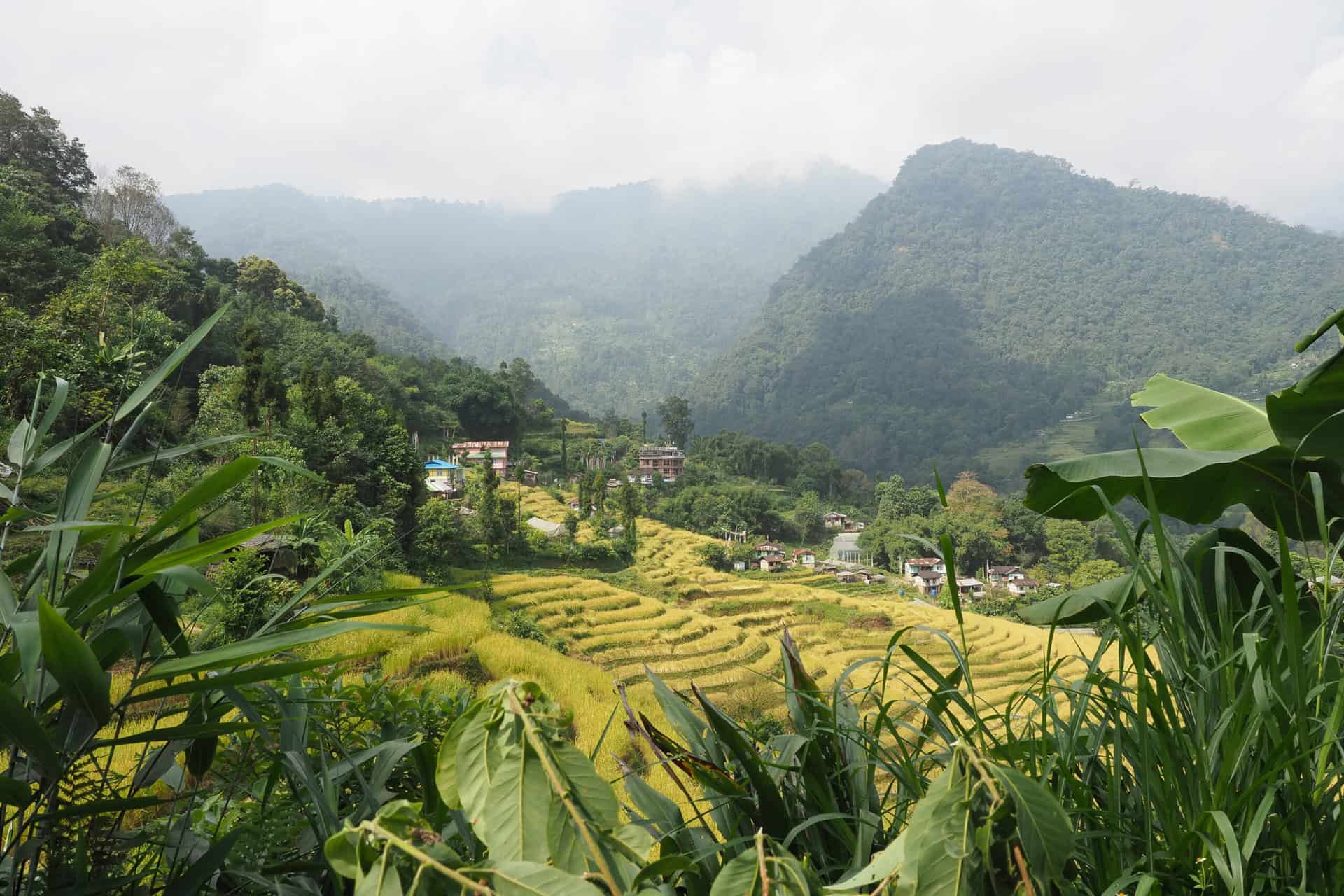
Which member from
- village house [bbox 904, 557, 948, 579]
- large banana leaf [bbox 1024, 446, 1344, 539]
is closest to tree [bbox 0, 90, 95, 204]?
large banana leaf [bbox 1024, 446, 1344, 539]

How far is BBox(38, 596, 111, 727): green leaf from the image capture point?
11.9 inches

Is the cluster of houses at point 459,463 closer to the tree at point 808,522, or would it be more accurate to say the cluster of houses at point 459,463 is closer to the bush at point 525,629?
the bush at point 525,629

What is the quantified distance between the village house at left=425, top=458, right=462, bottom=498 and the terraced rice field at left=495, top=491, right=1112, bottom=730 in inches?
89.3

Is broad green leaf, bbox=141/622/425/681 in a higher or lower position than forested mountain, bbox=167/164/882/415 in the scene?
lower

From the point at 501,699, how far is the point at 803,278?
44265 millimetres

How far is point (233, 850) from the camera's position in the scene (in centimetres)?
56

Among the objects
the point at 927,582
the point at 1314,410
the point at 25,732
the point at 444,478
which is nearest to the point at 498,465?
the point at 444,478

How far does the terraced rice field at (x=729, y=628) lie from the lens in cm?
812

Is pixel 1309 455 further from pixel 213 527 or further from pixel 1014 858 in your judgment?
pixel 213 527

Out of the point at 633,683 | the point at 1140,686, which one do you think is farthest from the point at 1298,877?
the point at 633,683

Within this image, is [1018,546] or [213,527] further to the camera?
[1018,546]

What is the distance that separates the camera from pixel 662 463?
16.5 metres

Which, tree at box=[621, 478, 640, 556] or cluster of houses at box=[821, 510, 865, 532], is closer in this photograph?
tree at box=[621, 478, 640, 556]

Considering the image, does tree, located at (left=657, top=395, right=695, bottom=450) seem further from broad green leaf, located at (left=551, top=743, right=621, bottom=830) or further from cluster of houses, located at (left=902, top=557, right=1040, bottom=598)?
broad green leaf, located at (left=551, top=743, right=621, bottom=830)
